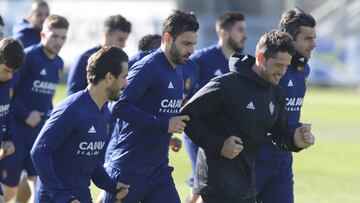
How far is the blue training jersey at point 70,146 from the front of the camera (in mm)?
7309

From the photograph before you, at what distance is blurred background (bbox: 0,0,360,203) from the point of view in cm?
2817

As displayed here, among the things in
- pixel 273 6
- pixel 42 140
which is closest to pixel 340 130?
pixel 42 140

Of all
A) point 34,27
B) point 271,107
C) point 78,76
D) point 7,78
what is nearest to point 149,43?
point 78,76

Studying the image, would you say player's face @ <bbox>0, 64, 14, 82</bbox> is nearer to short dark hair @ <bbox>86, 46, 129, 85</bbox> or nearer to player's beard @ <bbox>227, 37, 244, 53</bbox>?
short dark hair @ <bbox>86, 46, 129, 85</bbox>

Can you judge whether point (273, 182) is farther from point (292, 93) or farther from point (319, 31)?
point (319, 31)

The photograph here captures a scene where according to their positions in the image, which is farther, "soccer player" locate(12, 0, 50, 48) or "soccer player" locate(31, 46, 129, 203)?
"soccer player" locate(12, 0, 50, 48)

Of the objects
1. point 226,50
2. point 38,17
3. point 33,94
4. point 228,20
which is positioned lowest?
point 33,94

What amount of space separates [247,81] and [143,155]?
4.55 feet

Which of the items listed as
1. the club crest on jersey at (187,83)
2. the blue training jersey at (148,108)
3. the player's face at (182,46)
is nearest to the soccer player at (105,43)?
the club crest on jersey at (187,83)

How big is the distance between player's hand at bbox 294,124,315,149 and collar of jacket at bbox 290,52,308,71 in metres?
1.52

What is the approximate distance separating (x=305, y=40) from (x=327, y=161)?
9.19 metres

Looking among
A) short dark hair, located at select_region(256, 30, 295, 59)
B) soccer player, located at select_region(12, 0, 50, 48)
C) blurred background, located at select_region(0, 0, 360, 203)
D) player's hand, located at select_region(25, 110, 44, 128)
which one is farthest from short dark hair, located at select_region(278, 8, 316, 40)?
blurred background, located at select_region(0, 0, 360, 203)

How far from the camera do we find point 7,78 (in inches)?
355

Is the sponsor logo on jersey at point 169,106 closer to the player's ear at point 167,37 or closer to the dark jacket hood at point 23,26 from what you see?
the player's ear at point 167,37
